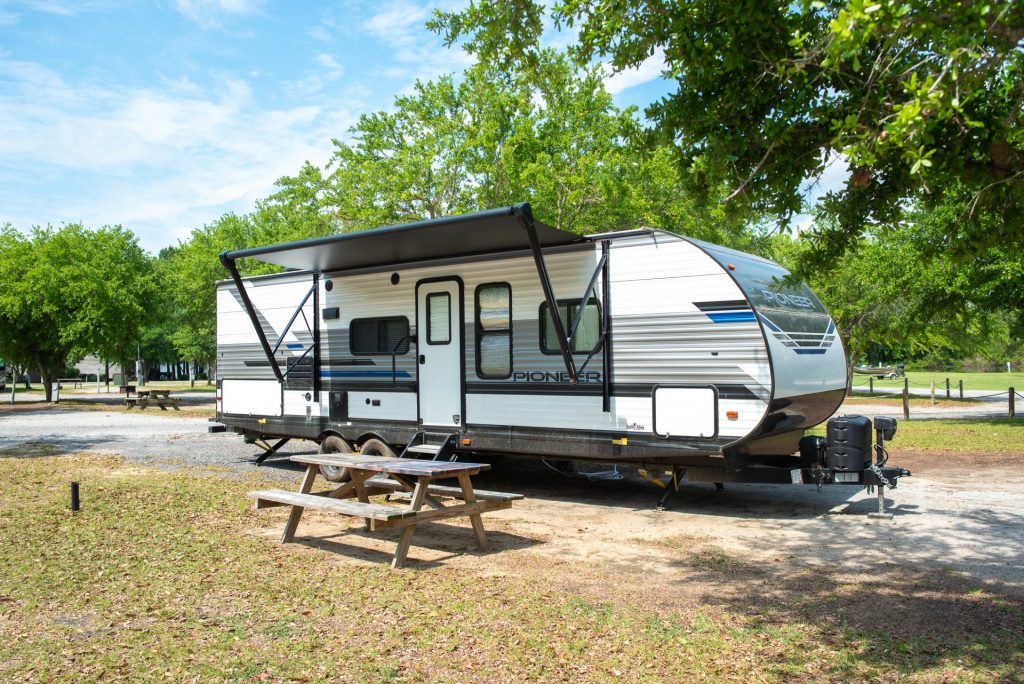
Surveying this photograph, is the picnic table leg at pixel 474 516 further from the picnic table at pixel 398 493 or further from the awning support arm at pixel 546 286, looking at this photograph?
the awning support arm at pixel 546 286

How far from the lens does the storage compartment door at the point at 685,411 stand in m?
8.11

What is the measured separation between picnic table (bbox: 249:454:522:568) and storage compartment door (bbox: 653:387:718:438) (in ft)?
6.20

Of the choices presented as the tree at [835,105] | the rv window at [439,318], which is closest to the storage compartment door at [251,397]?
the rv window at [439,318]

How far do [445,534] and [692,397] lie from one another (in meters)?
2.77

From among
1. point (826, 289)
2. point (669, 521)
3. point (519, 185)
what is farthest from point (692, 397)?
point (826, 289)

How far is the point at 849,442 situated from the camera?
8.12 m

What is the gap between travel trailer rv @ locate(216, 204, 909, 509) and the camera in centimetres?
812

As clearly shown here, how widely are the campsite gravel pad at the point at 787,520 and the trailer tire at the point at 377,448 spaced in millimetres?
1274

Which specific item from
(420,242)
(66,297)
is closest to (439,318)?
(420,242)

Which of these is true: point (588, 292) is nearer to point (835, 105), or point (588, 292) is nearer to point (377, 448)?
point (377, 448)

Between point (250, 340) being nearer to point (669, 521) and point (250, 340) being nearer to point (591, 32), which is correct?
point (669, 521)

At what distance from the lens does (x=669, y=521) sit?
8.46 metres

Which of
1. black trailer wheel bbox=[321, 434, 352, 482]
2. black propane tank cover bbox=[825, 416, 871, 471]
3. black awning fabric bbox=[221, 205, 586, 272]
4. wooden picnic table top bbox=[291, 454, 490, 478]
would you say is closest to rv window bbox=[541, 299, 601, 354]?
black awning fabric bbox=[221, 205, 586, 272]

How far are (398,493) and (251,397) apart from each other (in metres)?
5.09
